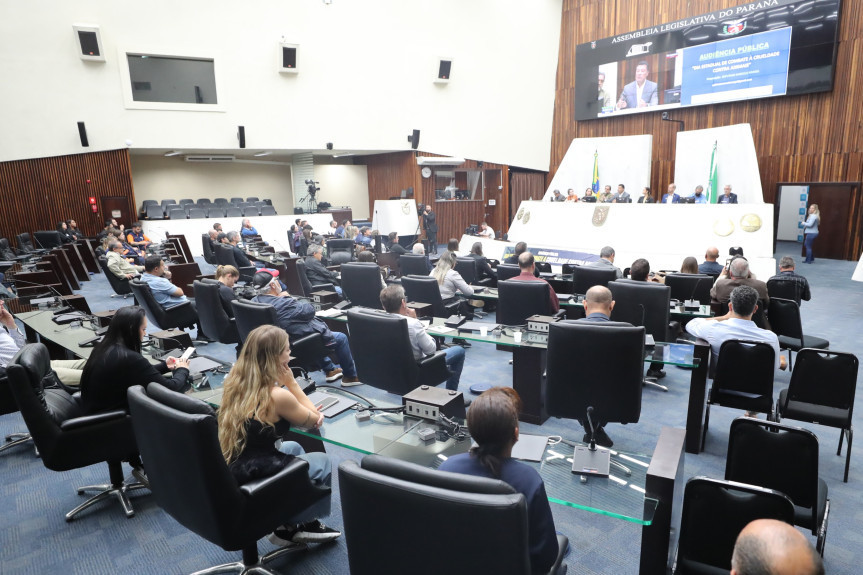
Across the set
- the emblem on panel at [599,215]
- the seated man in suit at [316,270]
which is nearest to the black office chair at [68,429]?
the seated man in suit at [316,270]

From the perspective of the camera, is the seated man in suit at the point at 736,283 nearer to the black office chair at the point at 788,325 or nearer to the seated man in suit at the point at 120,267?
the black office chair at the point at 788,325

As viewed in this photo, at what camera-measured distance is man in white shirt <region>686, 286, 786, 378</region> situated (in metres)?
3.61

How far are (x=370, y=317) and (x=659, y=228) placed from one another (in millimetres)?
9194

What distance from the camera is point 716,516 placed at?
1930mm

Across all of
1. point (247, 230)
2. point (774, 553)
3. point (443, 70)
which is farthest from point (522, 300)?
point (443, 70)

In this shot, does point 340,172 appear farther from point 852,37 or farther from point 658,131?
point 852,37

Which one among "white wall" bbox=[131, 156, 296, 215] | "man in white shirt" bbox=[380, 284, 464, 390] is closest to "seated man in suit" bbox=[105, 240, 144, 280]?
"man in white shirt" bbox=[380, 284, 464, 390]

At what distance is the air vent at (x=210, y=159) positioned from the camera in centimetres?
1731

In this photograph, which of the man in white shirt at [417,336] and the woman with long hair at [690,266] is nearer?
the man in white shirt at [417,336]

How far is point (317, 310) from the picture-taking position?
5.41 metres

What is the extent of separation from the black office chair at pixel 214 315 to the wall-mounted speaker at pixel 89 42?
10396 mm

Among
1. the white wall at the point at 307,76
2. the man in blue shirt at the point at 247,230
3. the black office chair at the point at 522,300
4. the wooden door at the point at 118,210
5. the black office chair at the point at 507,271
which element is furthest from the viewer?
the wooden door at the point at 118,210

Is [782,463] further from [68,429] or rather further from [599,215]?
[599,215]

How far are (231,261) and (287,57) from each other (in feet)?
24.4
